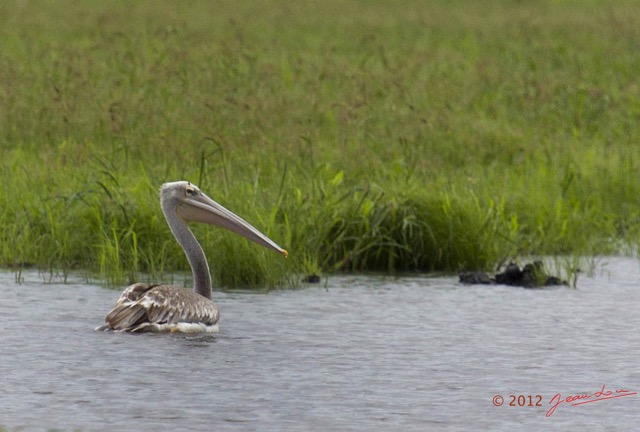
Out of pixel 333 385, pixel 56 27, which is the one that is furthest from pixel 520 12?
pixel 333 385

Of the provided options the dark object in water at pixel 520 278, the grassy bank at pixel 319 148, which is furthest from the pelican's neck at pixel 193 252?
the dark object in water at pixel 520 278

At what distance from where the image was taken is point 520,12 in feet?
111

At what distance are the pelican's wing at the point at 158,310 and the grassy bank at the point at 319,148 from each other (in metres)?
1.82

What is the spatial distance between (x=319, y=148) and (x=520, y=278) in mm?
4546

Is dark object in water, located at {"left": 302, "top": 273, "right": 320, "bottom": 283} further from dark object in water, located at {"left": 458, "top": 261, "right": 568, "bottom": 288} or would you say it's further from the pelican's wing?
the pelican's wing

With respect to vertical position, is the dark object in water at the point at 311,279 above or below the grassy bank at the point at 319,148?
below

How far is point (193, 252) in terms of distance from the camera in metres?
10.3

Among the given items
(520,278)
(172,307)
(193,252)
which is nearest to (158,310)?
(172,307)

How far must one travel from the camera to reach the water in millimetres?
7254

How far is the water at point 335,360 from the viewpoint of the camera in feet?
23.8

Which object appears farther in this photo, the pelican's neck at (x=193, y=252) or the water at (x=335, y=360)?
the pelican's neck at (x=193, y=252)
